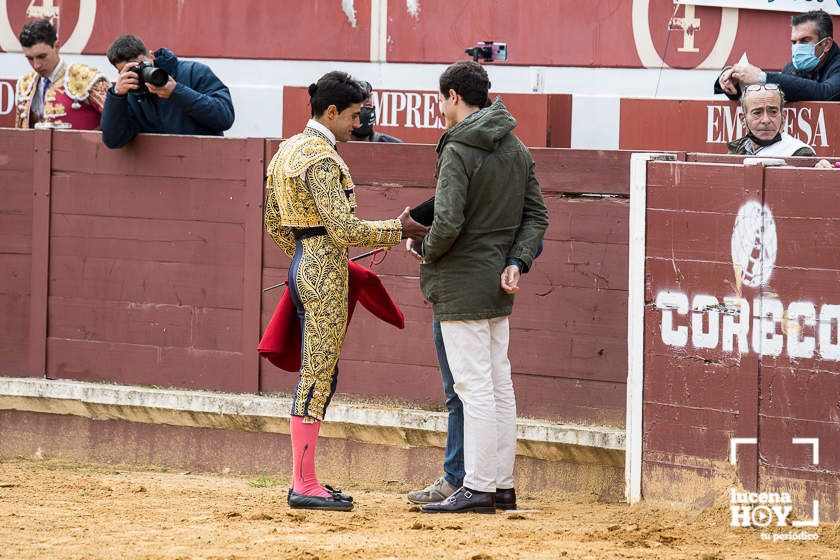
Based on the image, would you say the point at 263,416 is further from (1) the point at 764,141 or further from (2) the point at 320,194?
(1) the point at 764,141

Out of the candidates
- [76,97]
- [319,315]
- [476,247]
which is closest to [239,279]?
[76,97]

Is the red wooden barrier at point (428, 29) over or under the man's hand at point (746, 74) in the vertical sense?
over

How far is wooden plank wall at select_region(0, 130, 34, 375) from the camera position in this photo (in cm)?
718

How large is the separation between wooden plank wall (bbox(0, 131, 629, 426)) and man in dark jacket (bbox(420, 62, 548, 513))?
2.96 ft

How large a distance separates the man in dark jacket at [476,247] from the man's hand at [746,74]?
180 cm

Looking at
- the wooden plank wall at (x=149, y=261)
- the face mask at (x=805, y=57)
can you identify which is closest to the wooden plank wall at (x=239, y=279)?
the wooden plank wall at (x=149, y=261)

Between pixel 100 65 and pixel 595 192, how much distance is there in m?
4.41

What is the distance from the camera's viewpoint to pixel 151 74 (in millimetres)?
6516

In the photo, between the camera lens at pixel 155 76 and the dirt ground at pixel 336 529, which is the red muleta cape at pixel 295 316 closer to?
the dirt ground at pixel 336 529

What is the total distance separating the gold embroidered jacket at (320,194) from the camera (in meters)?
5.13

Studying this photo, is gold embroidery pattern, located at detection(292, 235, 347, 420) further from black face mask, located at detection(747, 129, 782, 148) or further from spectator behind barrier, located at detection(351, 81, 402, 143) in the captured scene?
black face mask, located at detection(747, 129, 782, 148)

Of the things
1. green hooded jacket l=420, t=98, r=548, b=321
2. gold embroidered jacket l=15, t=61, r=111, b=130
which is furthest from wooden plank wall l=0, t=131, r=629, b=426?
green hooded jacket l=420, t=98, r=548, b=321

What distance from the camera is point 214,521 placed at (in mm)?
5164

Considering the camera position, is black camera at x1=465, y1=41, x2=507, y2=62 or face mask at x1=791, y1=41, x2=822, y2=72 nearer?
face mask at x1=791, y1=41, x2=822, y2=72
